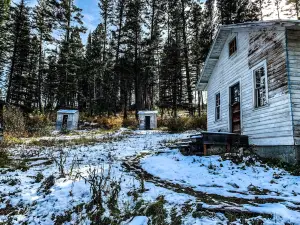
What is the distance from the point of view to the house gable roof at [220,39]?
24.3 ft

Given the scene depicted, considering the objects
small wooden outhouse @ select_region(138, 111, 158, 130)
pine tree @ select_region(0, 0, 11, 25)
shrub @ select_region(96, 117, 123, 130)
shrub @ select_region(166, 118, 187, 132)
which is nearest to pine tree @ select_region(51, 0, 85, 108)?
pine tree @ select_region(0, 0, 11, 25)

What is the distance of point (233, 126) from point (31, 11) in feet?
93.6

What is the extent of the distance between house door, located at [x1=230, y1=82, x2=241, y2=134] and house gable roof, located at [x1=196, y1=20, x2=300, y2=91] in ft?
8.86

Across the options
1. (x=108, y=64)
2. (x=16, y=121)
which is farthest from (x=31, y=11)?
(x=16, y=121)

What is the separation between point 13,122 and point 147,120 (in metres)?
12.4

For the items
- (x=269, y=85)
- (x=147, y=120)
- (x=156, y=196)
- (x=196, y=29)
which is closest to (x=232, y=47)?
(x=269, y=85)

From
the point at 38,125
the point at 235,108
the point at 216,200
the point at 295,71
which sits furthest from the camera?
the point at 38,125

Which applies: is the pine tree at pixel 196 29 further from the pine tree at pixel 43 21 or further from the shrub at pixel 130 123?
the pine tree at pixel 43 21

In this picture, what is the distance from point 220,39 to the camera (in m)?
12.1

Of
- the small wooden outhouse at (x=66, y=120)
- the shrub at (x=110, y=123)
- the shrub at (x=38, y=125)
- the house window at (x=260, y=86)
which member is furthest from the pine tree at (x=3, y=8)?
the house window at (x=260, y=86)

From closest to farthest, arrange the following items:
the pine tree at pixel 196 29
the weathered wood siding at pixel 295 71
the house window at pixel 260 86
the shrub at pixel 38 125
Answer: the weathered wood siding at pixel 295 71 → the house window at pixel 260 86 → the shrub at pixel 38 125 → the pine tree at pixel 196 29

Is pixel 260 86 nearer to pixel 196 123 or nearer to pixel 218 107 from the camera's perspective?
pixel 218 107

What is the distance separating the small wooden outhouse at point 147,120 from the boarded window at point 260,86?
50.5 feet

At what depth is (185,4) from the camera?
27641 mm
